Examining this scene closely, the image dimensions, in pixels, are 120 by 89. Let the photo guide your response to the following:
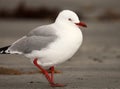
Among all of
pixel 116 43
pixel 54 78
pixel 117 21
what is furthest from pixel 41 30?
pixel 117 21

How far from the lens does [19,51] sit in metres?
8.30

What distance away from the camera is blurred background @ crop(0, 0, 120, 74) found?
37.0 feet

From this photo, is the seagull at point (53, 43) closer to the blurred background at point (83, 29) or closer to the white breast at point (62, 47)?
the white breast at point (62, 47)

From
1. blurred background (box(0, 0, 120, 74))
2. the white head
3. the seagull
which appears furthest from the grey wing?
blurred background (box(0, 0, 120, 74))

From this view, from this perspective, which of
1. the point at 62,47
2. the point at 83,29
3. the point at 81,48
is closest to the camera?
A: the point at 62,47

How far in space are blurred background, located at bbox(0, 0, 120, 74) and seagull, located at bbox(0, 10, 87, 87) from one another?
57.8 inches

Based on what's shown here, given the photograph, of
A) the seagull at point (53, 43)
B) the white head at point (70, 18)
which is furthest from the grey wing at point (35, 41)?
the white head at point (70, 18)

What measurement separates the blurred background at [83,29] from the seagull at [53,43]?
4.82ft

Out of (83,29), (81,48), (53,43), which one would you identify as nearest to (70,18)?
(53,43)

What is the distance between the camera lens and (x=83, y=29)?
64.6 feet

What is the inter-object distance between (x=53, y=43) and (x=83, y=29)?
1173cm

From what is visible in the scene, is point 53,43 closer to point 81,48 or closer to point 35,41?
point 35,41

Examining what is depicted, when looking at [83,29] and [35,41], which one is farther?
[83,29]

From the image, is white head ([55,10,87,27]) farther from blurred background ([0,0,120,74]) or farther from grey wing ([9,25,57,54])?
blurred background ([0,0,120,74])
